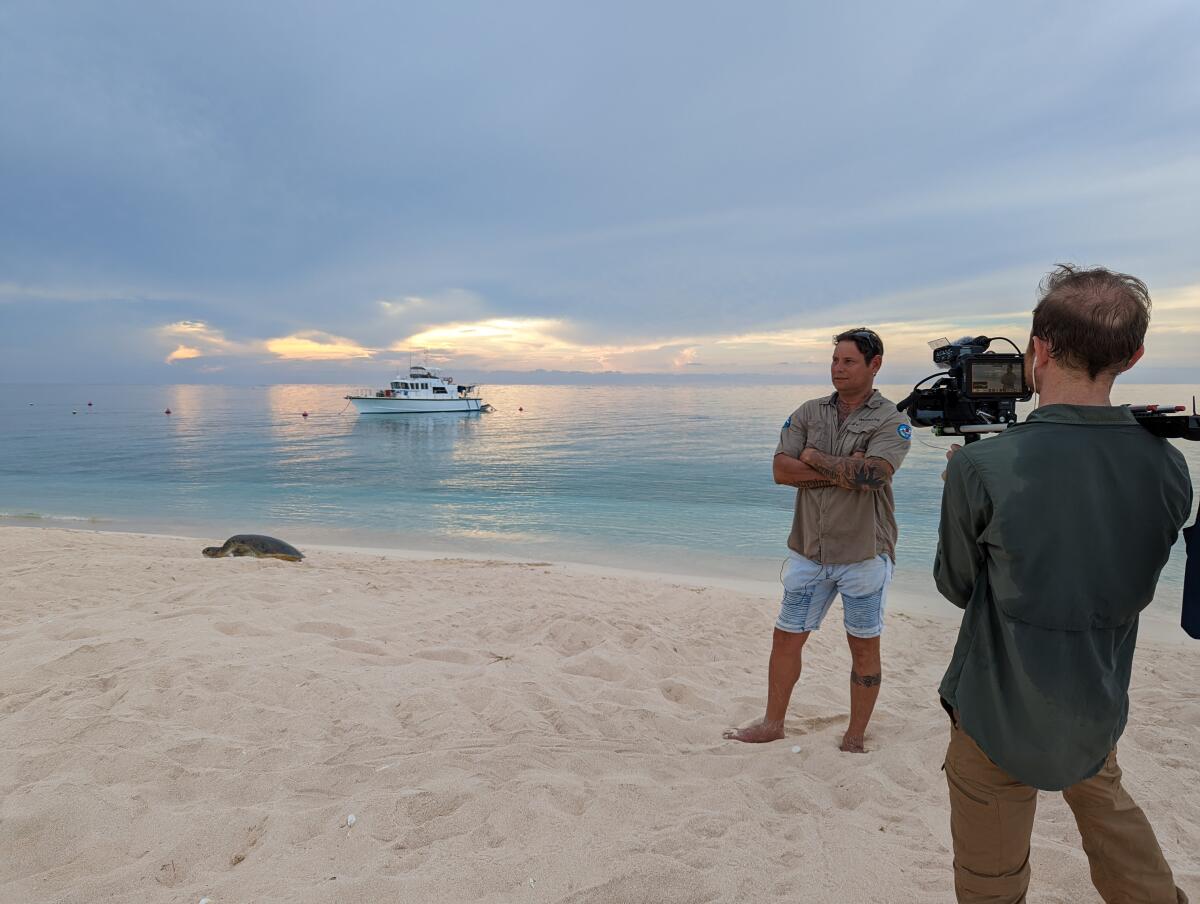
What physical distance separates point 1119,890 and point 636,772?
1958 millimetres

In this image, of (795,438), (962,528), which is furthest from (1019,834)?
(795,438)

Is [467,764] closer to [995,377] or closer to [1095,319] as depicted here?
[995,377]

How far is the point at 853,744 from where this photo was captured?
3520 mm

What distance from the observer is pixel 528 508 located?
1675 centimetres

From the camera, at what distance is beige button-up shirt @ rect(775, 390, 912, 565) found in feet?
10.9

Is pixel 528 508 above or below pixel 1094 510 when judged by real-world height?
below

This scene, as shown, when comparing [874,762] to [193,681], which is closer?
[874,762]

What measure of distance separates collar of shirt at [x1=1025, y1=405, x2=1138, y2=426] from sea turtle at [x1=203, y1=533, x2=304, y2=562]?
9.88m

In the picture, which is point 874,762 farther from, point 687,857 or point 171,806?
point 171,806

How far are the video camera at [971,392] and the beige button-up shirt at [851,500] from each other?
0.30 meters

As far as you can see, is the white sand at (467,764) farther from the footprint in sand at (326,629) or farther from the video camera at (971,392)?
the video camera at (971,392)

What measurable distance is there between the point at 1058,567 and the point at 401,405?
58.7 metres

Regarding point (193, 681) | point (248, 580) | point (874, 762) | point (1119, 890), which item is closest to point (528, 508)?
point (248, 580)

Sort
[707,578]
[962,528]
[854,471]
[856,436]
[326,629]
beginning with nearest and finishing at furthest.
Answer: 1. [962,528]
2. [854,471]
3. [856,436]
4. [326,629]
5. [707,578]
